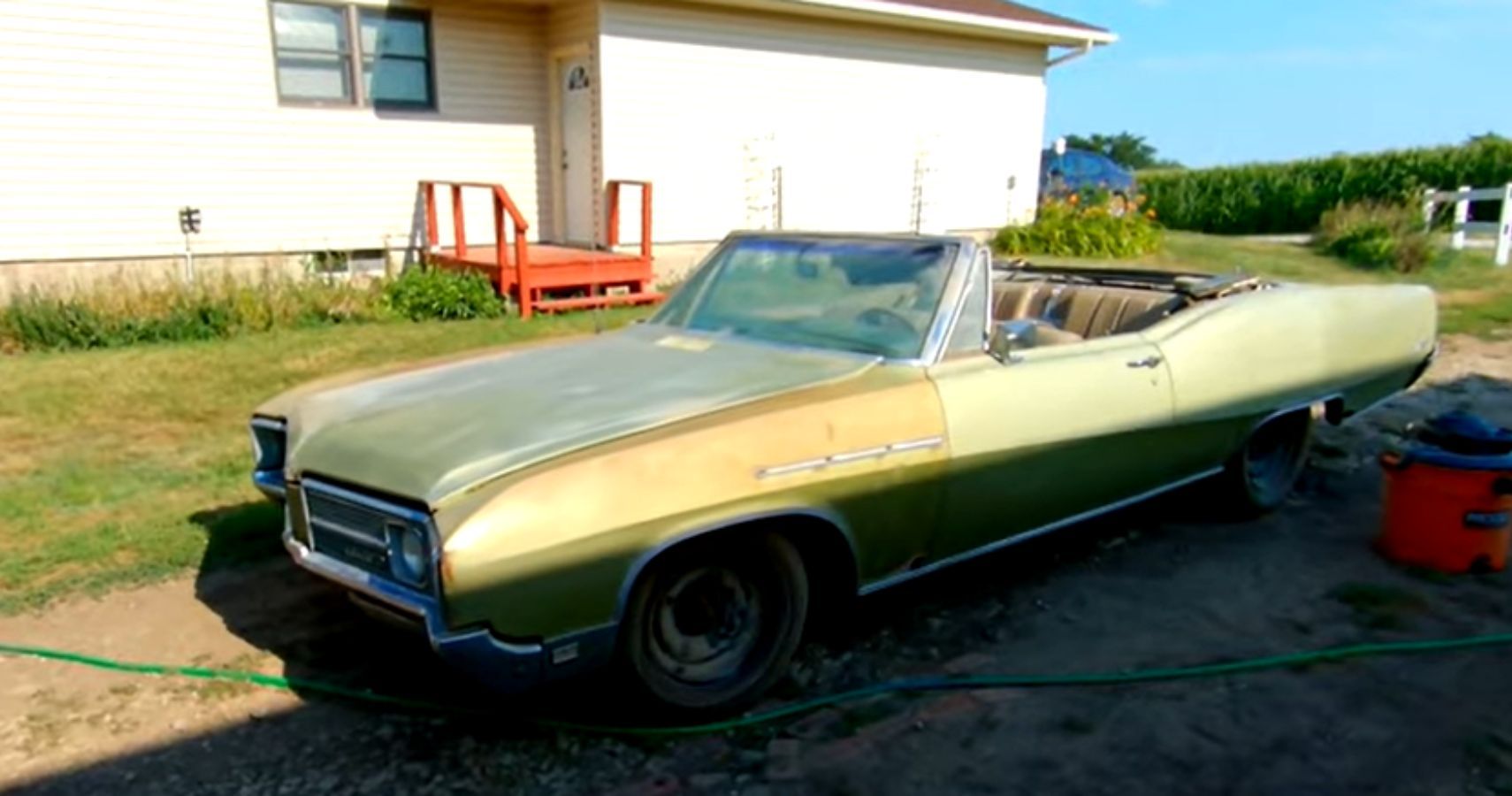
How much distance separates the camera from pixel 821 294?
13.1 feet

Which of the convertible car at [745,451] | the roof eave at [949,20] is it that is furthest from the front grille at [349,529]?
the roof eave at [949,20]

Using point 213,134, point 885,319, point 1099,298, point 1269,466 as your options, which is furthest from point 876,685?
point 213,134

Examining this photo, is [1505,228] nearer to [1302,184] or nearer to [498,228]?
[1302,184]

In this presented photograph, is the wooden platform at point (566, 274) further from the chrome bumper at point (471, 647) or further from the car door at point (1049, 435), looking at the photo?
the chrome bumper at point (471, 647)

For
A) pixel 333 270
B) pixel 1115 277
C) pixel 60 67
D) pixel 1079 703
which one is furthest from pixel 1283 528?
pixel 60 67

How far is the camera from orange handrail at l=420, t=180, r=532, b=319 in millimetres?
10047

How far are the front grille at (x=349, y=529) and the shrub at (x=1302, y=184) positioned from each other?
2630 cm

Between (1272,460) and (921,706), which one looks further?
(1272,460)

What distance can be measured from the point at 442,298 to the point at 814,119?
20.2 ft

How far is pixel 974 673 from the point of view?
3408 millimetres

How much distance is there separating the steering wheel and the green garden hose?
122 centimetres

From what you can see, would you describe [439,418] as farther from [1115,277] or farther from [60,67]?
[60,67]

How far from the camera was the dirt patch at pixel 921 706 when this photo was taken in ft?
9.27

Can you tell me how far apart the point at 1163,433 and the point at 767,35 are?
409 inches
